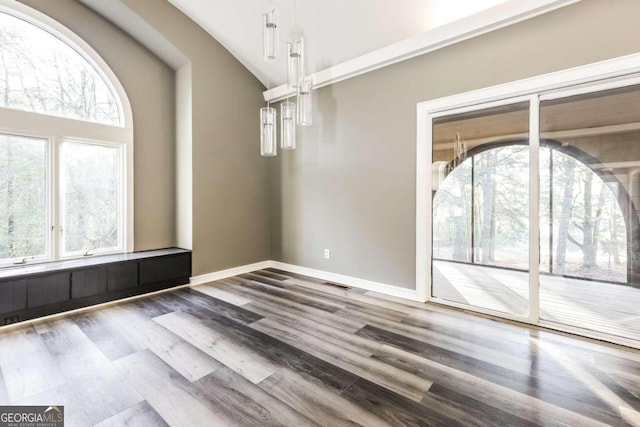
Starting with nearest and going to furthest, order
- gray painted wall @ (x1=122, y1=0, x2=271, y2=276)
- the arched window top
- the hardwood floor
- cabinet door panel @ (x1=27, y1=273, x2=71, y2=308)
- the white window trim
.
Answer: the hardwood floor
the white window trim
cabinet door panel @ (x1=27, y1=273, x2=71, y2=308)
the arched window top
gray painted wall @ (x1=122, y1=0, x2=271, y2=276)

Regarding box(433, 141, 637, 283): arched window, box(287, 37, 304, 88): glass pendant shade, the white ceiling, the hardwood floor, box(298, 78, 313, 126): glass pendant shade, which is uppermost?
the white ceiling

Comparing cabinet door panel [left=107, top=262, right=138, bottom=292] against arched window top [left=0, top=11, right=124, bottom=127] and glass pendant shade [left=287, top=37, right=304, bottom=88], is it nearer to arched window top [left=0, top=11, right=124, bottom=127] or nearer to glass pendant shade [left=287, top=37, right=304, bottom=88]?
arched window top [left=0, top=11, right=124, bottom=127]

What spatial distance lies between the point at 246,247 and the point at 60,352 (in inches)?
100

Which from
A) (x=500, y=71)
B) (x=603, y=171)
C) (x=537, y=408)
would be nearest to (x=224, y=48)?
(x=500, y=71)

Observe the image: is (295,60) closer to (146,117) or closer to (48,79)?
(146,117)

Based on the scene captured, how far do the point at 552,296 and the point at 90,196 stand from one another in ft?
17.0

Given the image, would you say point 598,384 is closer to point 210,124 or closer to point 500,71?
point 500,71

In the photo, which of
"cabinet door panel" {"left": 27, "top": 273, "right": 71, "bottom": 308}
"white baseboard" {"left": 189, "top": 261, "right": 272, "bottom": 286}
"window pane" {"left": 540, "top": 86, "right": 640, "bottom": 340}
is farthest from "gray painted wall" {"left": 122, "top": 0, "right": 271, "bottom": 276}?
"window pane" {"left": 540, "top": 86, "right": 640, "bottom": 340}

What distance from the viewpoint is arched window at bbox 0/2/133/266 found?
9.59 feet

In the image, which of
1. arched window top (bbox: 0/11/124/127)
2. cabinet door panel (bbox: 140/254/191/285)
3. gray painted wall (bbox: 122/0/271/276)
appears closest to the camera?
arched window top (bbox: 0/11/124/127)

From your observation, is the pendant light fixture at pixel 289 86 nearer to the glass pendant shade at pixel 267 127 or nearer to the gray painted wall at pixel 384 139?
the glass pendant shade at pixel 267 127

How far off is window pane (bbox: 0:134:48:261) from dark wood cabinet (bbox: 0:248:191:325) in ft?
0.89

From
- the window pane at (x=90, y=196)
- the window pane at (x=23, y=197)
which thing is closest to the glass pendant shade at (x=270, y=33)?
the window pane at (x=90, y=196)

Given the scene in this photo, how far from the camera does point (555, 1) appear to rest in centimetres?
237
